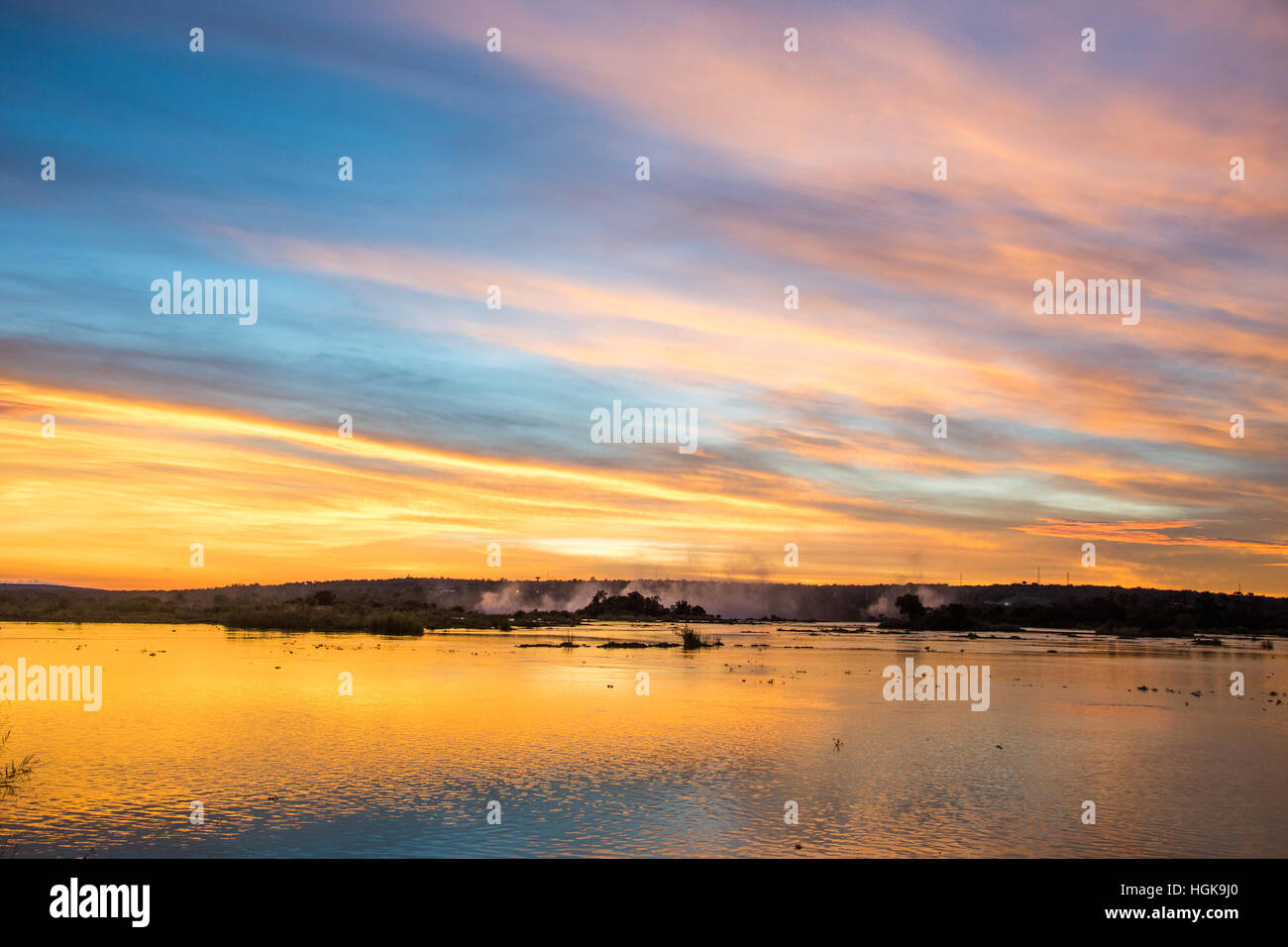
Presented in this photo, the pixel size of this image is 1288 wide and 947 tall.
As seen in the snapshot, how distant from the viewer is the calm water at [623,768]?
17.2m

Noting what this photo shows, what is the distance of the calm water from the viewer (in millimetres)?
17234

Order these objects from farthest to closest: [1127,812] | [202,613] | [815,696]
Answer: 1. [202,613]
2. [815,696]
3. [1127,812]

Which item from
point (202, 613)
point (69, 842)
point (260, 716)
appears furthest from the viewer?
point (202, 613)

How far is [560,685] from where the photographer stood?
42.9m

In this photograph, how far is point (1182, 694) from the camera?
4406 centimetres

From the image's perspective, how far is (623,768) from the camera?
23484 mm

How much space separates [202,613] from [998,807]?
342 feet

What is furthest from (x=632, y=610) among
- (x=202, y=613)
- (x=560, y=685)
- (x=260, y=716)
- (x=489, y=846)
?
(x=489, y=846)
